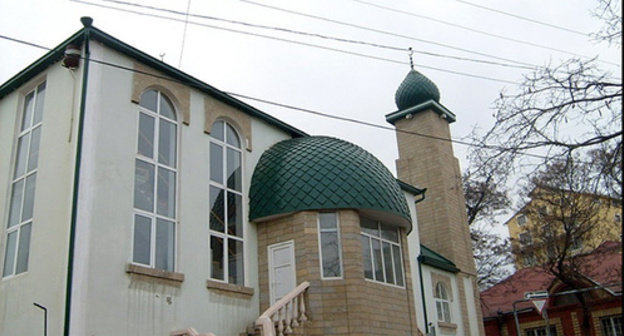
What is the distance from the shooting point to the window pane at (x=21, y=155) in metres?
12.9

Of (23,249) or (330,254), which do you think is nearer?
(23,249)

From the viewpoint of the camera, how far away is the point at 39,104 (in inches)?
513

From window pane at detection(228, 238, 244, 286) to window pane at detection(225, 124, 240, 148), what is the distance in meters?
2.38

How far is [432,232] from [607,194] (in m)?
11.9

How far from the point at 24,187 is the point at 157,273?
137 inches

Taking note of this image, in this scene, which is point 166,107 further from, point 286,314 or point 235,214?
point 286,314

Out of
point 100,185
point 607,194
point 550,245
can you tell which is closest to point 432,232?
point 550,245

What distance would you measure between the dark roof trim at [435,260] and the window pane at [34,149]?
1119 cm

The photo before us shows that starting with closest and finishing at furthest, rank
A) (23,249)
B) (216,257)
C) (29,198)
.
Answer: (23,249), (29,198), (216,257)

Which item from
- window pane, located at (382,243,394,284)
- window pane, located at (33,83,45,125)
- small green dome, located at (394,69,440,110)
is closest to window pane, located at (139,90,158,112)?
window pane, located at (33,83,45,125)

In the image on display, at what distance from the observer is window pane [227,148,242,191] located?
14.3 metres

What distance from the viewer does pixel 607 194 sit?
33.7 feet

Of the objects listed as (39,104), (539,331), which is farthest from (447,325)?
(39,104)

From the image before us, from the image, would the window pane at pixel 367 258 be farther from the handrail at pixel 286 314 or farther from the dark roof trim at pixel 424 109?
the dark roof trim at pixel 424 109
